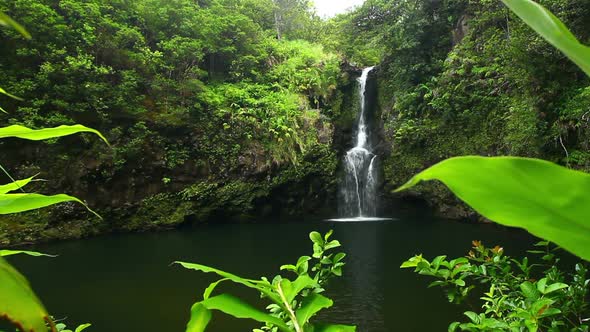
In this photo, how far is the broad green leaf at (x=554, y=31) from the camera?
208 millimetres

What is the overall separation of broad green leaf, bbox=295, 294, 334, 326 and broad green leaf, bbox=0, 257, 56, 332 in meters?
0.30

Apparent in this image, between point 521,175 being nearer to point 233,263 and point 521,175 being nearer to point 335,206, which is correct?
point 233,263

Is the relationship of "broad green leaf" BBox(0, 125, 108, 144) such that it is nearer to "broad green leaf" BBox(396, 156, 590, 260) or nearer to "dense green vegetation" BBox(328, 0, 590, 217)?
"broad green leaf" BBox(396, 156, 590, 260)

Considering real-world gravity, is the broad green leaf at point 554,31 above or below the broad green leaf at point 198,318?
above

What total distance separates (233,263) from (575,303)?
6.23 m

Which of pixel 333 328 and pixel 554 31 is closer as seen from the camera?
pixel 554 31

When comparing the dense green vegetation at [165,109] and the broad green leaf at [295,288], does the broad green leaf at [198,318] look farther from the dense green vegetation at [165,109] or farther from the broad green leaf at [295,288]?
the dense green vegetation at [165,109]

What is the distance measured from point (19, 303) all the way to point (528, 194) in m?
0.31

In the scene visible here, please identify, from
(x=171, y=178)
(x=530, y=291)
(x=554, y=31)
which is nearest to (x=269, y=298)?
(x=554, y=31)

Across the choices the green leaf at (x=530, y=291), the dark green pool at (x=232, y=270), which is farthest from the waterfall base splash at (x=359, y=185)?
the green leaf at (x=530, y=291)

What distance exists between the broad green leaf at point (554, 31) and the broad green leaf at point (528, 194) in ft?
0.21

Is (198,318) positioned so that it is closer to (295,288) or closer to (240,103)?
(295,288)

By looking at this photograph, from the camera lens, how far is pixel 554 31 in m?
0.21

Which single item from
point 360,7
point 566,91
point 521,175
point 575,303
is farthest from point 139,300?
point 360,7
